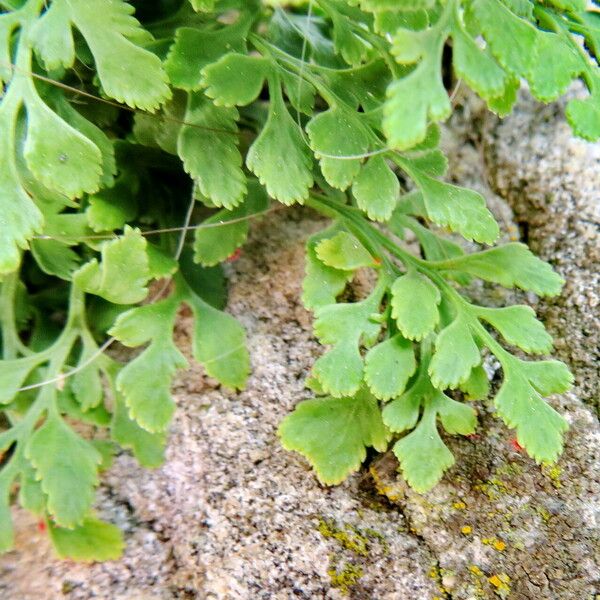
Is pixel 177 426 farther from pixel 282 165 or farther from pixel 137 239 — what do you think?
pixel 282 165

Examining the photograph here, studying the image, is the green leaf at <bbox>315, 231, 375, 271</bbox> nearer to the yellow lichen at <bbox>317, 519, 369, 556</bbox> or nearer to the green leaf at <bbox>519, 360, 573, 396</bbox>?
the green leaf at <bbox>519, 360, 573, 396</bbox>

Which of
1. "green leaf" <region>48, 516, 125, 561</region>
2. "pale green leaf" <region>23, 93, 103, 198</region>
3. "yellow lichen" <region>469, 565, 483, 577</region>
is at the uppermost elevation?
"pale green leaf" <region>23, 93, 103, 198</region>

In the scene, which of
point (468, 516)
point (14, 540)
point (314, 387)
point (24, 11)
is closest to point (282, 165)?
point (314, 387)

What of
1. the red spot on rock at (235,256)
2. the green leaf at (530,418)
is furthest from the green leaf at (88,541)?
the green leaf at (530,418)

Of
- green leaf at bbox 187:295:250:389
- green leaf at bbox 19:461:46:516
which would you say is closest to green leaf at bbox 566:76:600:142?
green leaf at bbox 187:295:250:389

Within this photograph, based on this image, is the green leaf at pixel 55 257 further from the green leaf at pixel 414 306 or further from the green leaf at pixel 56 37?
the green leaf at pixel 414 306
